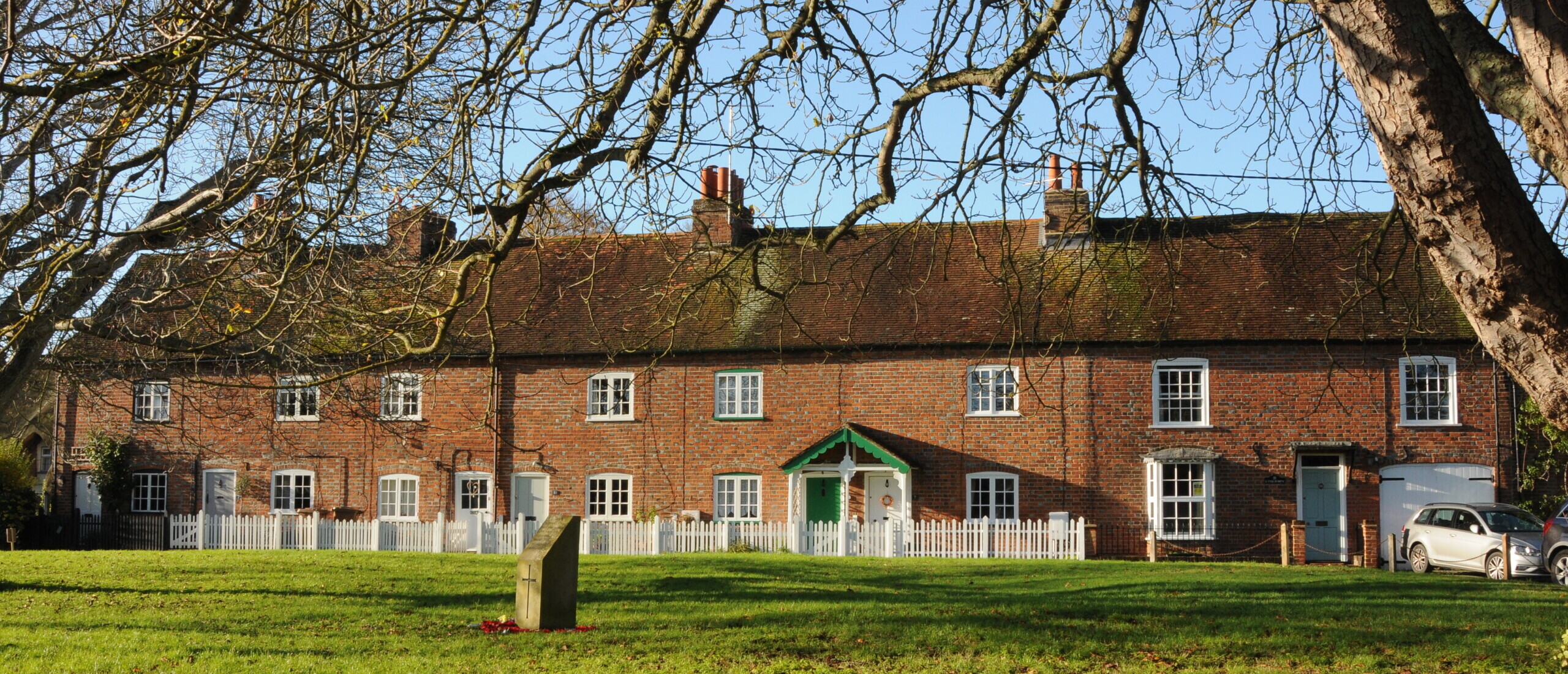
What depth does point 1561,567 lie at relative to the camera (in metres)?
20.9

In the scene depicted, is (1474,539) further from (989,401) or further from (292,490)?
(292,490)

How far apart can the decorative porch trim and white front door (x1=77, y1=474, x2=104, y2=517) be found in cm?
1757

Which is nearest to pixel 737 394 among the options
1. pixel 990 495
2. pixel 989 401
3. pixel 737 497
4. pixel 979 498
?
pixel 737 497

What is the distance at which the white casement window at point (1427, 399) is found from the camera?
26.8 m

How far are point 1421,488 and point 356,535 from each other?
2203cm

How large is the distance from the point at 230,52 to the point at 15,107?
315cm

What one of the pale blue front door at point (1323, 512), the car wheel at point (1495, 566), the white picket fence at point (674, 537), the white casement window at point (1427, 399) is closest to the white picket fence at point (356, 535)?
the white picket fence at point (674, 537)

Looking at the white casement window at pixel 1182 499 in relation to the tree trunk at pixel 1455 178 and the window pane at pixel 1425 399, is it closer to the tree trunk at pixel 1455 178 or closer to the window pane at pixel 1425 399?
the window pane at pixel 1425 399

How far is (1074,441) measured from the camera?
2762 cm

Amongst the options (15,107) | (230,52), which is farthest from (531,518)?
(230,52)

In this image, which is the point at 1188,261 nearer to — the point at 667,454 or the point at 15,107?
the point at 667,454

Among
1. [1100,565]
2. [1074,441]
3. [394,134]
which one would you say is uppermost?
[394,134]

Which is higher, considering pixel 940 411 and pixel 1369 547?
pixel 940 411

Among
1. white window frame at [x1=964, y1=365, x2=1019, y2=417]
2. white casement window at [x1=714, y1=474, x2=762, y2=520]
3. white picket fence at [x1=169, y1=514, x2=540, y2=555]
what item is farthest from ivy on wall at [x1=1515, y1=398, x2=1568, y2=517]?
white picket fence at [x1=169, y1=514, x2=540, y2=555]
